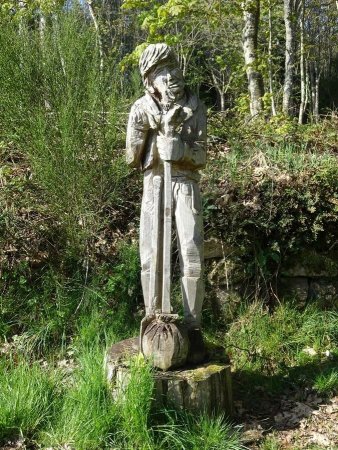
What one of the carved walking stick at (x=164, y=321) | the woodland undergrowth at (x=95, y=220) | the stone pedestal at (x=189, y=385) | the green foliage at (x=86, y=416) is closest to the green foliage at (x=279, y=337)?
the woodland undergrowth at (x=95, y=220)

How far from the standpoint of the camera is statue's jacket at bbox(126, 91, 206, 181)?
3.40 metres

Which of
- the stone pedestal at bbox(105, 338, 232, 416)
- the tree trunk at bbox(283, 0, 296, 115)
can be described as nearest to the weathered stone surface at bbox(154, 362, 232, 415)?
the stone pedestal at bbox(105, 338, 232, 416)

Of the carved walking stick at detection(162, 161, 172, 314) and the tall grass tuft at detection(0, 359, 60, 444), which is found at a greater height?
the carved walking stick at detection(162, 161, 172, 314)

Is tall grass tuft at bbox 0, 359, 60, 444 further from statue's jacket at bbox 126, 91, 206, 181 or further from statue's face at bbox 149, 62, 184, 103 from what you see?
statue's face at bbox 149, 62, 184, 103

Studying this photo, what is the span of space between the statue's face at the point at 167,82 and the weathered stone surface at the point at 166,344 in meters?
1.54

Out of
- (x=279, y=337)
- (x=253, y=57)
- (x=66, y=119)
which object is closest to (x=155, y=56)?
(x=66, y=119)

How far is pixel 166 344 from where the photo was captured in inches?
127

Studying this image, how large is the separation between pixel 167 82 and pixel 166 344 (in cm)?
177

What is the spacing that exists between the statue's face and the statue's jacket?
0.08 meters

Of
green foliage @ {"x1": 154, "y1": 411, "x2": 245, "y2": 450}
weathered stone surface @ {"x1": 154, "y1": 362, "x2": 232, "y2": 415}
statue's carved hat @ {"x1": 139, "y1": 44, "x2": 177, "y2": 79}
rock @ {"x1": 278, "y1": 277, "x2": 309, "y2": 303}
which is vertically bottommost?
green foliage @ {"x1": 154, "y1": 411, "x2": 245, "y2": 450}

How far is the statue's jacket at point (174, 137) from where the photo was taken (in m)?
3.40

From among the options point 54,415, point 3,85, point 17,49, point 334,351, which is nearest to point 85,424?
point 54,415

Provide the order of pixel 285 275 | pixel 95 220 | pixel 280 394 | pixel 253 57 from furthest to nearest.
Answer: pixel 253 57
pixel 95 220
pixel 285 275
pixel 280 394

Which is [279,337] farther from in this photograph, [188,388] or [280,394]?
[188,388]
